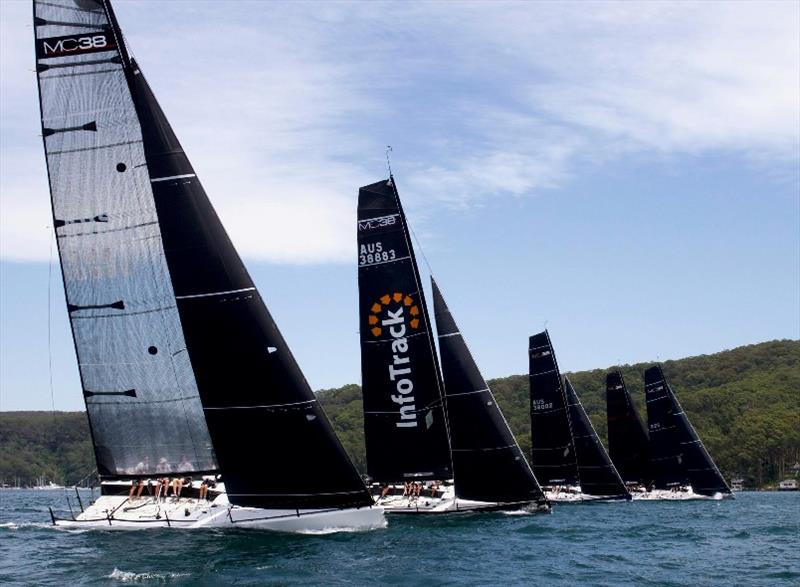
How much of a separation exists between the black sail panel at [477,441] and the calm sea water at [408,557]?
2.53 metres

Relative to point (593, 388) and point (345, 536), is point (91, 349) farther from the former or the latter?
point (593, 388)

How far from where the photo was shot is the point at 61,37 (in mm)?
25969

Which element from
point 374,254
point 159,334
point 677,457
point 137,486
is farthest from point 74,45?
point 677,457

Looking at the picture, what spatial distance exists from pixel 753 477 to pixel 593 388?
34.8 metres

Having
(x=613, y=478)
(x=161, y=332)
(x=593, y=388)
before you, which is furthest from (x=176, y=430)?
(x=593, y=388)

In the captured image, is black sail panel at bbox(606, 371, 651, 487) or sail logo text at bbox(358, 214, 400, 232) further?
black sail panel at bbox(606, 371, 651, 487)

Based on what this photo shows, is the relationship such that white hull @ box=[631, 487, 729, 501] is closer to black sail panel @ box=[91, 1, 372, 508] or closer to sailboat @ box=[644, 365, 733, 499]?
sailboat @ box=[644, 365, 733, 499]

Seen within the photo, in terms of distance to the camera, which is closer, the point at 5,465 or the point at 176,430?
the point at 176,430

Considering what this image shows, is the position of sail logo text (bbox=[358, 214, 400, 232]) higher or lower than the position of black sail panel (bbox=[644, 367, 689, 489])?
higher

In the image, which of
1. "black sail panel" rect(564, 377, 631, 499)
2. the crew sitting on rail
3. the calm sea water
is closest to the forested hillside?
"black sail panel" rect(564, 377, 631, 499)

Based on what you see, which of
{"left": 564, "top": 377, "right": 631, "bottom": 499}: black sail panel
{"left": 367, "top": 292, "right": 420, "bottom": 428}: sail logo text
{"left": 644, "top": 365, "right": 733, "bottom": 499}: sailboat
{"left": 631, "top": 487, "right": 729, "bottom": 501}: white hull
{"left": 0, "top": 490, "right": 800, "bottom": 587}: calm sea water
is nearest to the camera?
{"left": 0, "top": 490, "right": 800, "bottom": 587}: calm sea water

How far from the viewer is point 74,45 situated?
25922 millimetres

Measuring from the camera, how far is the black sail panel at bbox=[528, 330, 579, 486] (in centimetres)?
5500

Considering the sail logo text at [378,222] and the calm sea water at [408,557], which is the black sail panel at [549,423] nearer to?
the sail logo text at [378,222]
